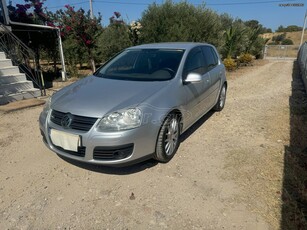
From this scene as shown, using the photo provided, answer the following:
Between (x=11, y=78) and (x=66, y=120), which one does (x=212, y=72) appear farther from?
(x=11, y=78)

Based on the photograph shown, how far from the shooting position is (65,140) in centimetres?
288

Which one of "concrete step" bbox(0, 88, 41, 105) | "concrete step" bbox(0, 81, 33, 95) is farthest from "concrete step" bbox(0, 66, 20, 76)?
"concrete step" bbox(0, 88, 41, 105)

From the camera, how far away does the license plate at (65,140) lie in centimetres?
279

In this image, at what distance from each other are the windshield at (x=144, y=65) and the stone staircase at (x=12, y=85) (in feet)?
12.3

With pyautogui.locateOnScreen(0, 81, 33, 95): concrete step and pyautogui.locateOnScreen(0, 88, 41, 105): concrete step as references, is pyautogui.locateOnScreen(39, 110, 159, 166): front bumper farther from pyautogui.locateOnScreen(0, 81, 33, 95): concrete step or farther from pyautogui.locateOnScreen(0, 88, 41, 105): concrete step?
pyautogui.locateOnScreen(0, 81, 33, 95): concrete step

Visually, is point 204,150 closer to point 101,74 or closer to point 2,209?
point 101,74

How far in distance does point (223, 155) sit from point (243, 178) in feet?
2.04

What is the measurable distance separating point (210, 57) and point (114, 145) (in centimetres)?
315

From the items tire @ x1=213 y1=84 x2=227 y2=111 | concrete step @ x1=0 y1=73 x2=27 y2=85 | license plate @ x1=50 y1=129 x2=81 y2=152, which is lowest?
tire @ x1=213 y1=84 x2=227 y2=111

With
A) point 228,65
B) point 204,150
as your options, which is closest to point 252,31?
point 228,65

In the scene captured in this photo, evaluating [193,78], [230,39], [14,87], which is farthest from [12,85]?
[230,39]

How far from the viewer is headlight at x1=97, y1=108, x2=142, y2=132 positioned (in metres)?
2.76

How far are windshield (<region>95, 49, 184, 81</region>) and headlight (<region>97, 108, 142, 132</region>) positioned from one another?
→ 92 centimetres

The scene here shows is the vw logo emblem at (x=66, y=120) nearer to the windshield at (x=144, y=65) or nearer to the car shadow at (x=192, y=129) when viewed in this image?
the windshield at (x=144, y=65)
